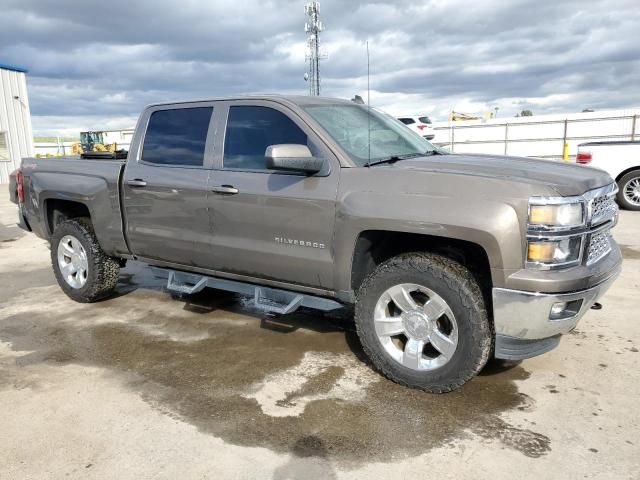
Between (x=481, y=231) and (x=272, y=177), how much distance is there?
1.62 meters

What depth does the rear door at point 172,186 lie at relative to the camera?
442 cm

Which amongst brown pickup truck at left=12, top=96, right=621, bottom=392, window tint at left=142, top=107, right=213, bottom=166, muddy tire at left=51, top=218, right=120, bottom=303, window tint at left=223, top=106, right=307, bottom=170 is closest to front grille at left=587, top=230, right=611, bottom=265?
brown pickup truck at left=12, top=96, right=621, bottom=392

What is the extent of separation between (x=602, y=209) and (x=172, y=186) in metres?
3.28

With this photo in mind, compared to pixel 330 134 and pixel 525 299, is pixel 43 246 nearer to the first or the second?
pixel 330 134

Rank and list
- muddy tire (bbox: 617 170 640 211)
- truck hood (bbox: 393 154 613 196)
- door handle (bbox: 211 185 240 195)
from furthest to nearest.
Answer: muddy tire (bbox: 617 170 640 211), door handle (bbox: 211 185 240 195), truck hood (bbox: 393 154 613 196)

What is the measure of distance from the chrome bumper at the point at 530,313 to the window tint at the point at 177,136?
2658mm

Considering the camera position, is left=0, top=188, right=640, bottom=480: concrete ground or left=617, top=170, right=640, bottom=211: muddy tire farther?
left=617, top=170, right=640, bottom=211: muddy tire

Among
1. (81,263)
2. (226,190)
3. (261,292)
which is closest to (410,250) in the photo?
(261,292)

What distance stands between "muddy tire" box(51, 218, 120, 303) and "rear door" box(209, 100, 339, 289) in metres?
1.74

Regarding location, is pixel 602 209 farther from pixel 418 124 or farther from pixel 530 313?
pixel 418 124

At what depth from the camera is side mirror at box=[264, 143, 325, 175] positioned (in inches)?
139

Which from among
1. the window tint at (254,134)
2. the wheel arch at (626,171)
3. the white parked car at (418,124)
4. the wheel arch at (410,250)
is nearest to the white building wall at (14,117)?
the white parked car at (418,124)

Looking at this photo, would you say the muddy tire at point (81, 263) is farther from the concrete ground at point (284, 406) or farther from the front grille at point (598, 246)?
the front grille at point (598, 246)

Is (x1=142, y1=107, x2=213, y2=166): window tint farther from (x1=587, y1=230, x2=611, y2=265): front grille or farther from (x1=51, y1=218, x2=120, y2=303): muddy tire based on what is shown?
(x1=587, y1=230, x2=611, y2=265): front grille
